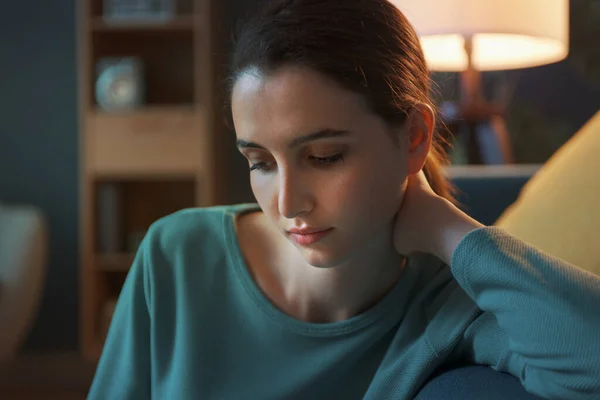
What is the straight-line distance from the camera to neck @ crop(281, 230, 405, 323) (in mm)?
1025

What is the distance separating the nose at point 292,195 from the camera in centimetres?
86

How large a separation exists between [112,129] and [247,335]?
2523 millimetres

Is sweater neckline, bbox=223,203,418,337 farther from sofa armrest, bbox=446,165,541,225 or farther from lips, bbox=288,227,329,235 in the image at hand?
sofa armrest, bbox=446,165,541,225

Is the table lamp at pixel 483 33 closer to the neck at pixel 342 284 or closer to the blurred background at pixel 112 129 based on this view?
the neck at pixel 342 284

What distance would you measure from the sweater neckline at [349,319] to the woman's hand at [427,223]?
0.06 m

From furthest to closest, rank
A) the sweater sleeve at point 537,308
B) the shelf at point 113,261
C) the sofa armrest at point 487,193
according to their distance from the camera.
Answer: the shelf at point 113,261
the sofa armrest at point 487,193
the sweater sleeve at point 537,308

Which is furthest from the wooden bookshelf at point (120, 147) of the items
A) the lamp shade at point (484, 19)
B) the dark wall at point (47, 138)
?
the lamp shade at point (484, 19)

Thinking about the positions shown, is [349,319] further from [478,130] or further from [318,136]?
[478,130]

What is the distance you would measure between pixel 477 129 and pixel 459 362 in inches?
68.1

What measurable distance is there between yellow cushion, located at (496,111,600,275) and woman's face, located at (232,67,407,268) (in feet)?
1.22

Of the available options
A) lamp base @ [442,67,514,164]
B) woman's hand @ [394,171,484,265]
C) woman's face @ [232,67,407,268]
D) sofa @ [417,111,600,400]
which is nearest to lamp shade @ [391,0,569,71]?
lamp base @ [442,67,514,164]

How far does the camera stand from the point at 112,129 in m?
3.39

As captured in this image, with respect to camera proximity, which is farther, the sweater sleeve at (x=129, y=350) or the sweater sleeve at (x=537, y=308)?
the sweater sleeve at (x=129, y=350)

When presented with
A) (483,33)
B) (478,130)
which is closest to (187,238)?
(483,33)
